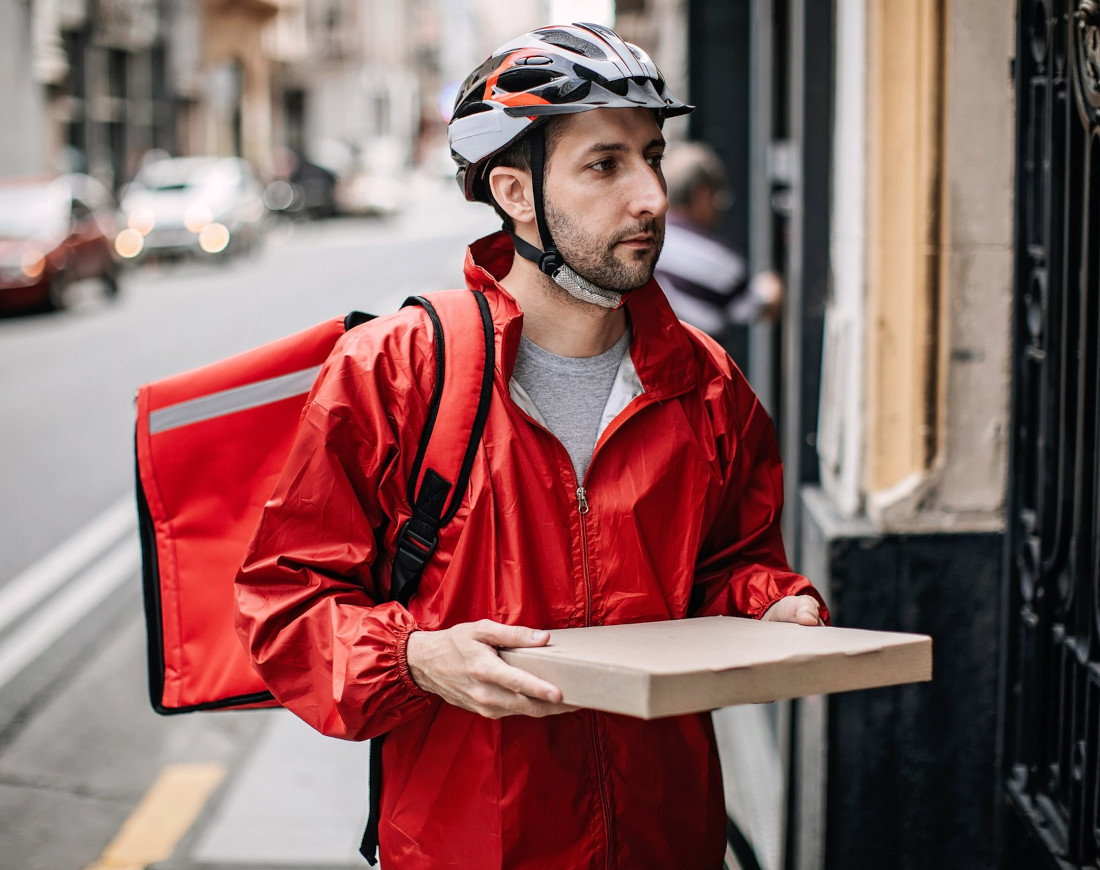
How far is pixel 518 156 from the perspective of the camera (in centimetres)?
215

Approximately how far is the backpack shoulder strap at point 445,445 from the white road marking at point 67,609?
13.0 feet

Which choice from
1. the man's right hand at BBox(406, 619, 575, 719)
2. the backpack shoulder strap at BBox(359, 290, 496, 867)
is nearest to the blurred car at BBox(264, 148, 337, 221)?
the backpack shoulder strap at BBox(359, 290, 496, 867)

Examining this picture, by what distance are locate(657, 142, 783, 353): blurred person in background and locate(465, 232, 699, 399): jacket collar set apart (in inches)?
128

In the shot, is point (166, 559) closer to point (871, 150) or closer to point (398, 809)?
point (398, 809)

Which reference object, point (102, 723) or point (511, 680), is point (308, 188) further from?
point (511, 680)

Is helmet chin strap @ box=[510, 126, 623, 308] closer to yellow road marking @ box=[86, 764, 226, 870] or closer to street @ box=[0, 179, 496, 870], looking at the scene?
street @ box=[0, 179, 496, 870]

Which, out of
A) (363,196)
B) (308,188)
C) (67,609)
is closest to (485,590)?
(67,609)

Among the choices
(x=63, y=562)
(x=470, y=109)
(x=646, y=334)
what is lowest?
(x=63, y=562)

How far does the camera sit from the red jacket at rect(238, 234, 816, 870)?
6.36ft

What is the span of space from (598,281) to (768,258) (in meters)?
5.53

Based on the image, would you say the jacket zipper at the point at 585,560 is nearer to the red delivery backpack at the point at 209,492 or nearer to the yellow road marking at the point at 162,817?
the red delivery backpack at the point at 209,492

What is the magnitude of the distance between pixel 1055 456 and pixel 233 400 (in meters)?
1.53

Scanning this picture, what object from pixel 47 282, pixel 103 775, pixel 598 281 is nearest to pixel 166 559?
pixel 598 281

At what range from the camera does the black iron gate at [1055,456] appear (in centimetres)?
226
